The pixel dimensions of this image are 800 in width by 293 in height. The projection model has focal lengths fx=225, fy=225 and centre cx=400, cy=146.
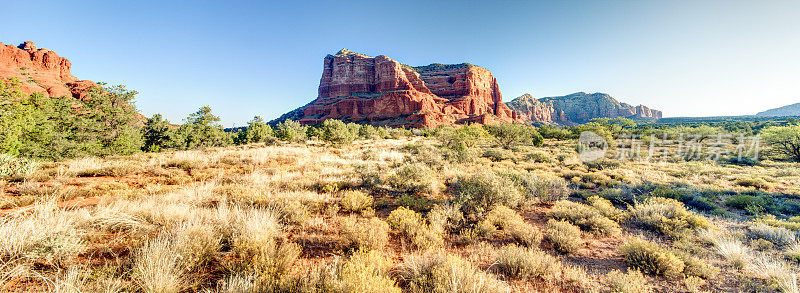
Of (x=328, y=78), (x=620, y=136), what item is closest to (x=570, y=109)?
(x=620, y=136)

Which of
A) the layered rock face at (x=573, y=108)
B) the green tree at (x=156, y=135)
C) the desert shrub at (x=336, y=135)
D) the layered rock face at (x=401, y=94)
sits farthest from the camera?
the layered rock face at (x=573, y=108)

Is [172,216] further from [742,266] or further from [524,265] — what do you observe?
[742,266]

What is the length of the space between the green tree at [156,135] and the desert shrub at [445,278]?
23657 mm

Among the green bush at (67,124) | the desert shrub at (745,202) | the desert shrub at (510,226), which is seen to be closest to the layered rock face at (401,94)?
the green bush at (67,124)

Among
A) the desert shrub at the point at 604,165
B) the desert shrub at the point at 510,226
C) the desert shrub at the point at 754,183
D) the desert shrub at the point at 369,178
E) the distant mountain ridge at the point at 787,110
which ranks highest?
the distant mountain ridge at the point at 787,110

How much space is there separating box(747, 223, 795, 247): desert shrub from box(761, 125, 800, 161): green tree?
2478 cm

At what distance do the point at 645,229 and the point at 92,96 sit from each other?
23.6 meters

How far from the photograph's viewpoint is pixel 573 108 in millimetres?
143125

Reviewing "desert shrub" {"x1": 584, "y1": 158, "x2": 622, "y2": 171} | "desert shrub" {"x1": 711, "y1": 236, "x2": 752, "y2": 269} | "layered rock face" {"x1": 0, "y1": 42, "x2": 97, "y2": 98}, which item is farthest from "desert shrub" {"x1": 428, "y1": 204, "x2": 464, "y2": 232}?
"layered rock face" {"x1": 0, "y1": 42, "x2": 97, "y2": 98}

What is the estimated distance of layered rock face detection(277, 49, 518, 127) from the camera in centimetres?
8675

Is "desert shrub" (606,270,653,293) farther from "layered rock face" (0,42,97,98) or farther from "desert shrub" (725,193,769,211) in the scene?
"layered rock face" (0,42,97,98)

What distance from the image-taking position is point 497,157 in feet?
49.5

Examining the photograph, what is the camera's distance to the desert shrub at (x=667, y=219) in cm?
478

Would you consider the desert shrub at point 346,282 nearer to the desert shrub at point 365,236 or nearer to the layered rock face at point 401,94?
the desert shrub at point 365,236
